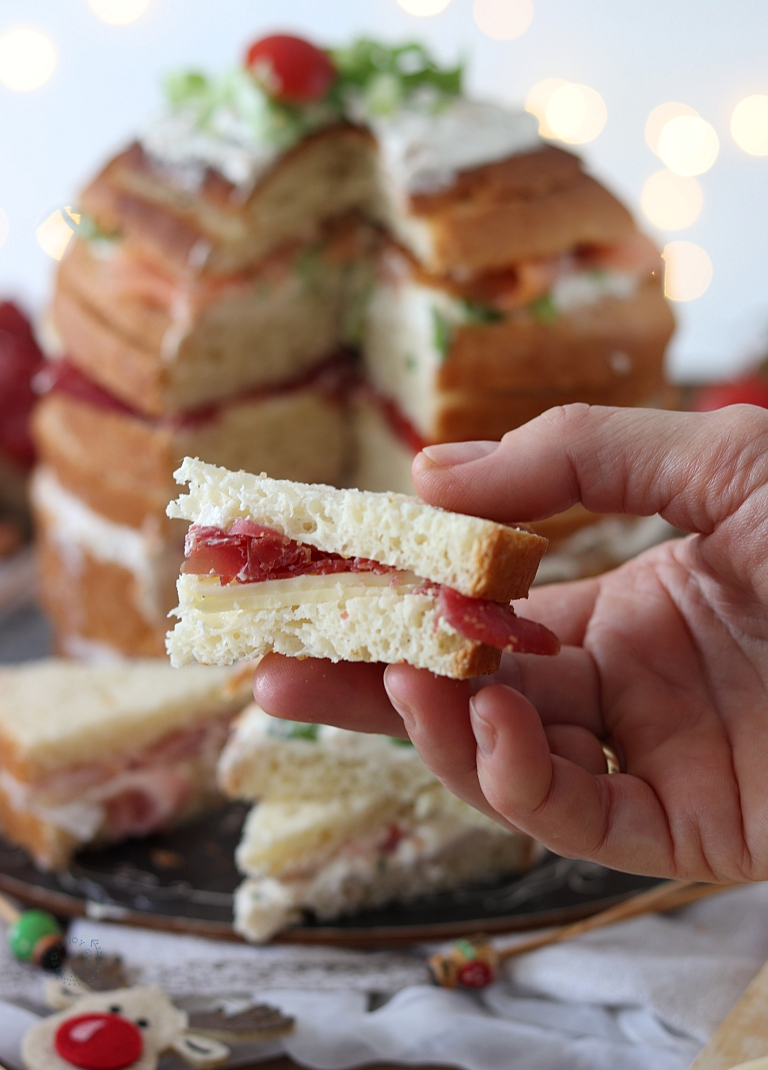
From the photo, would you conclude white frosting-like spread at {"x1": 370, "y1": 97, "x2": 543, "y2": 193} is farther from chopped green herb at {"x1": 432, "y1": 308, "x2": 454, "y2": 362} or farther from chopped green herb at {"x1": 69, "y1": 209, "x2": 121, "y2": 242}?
chopped green herb at {"x1": 69, "y1": 209, "x2": 121, "y2": 242}

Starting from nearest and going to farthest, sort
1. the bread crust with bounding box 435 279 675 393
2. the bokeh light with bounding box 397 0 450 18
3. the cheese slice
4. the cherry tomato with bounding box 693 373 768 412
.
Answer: the cheese slice, the bread crust with bounding box 435 279 675 393, the cherry tomato with bounding box 693 373 768 412, the bokeh light with bounding box 397 0 450 18

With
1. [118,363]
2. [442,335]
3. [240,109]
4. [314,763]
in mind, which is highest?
[240,109]

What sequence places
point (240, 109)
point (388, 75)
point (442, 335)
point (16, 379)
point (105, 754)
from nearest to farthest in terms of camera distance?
point (105, 754), point (442, 335), point (240, 109), point (388, 75), point (16, 379)

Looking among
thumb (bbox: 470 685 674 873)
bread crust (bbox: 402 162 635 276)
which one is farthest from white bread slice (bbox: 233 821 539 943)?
bread crust (bbox: 402 162 635 276)

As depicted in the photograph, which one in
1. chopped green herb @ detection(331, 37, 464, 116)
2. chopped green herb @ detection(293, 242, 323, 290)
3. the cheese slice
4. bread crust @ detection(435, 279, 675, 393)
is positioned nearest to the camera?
the cheese slice

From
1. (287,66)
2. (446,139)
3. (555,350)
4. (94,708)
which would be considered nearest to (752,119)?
(446,139)

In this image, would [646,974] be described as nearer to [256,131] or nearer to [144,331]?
[144,331]

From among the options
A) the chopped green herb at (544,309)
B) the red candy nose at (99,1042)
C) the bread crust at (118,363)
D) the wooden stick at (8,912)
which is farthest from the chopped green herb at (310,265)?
the red candy nose at (99,1042)

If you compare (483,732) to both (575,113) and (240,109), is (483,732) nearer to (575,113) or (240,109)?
(240,109)
